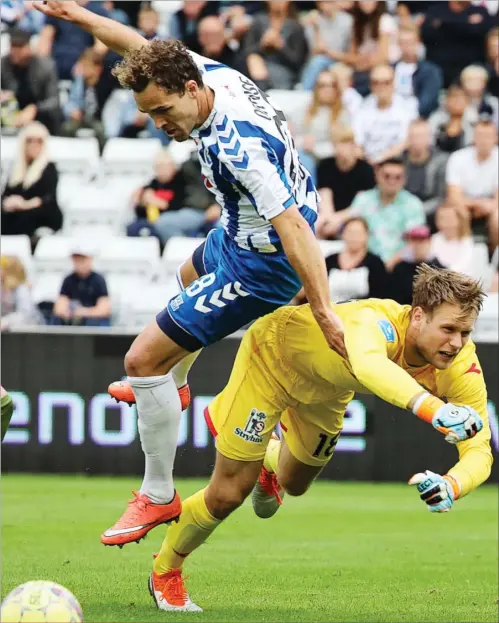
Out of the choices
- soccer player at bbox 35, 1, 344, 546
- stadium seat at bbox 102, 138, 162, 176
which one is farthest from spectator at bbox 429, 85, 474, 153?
soccer player at bbox 35, 1, 344, 546

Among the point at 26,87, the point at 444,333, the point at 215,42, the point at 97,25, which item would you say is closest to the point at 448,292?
the point at 444,333

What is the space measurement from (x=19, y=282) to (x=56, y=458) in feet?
6.79

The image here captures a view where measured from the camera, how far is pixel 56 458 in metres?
12.5

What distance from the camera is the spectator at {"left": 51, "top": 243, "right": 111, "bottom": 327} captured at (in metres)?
13.1

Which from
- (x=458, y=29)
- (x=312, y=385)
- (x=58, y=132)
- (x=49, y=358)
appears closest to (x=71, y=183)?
(x=58, y=132)

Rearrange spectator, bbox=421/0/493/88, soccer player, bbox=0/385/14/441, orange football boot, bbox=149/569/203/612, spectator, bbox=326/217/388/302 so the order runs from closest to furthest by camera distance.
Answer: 1. orange football boot, bbox=149/569/203/612
2. soccer player, bbox=0/385/14/441
3. spectator, bbox=326/217/388/302
4. spectator, bbox=421/0/493/88

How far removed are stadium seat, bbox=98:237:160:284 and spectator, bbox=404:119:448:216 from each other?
299cm

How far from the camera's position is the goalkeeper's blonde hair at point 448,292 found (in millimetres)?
5988

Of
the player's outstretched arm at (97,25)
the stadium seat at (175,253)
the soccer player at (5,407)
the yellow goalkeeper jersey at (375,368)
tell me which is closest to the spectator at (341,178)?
the stadium seat at (175,253)

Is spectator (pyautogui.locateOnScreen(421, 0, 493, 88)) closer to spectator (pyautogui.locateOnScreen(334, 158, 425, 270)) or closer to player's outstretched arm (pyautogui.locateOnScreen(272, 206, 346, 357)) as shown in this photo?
spectator (pyautogui.locateOnScreen(334, 158, 425, 270))

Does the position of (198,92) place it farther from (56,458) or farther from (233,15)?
(233,15)

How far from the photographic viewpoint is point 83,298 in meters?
13.4

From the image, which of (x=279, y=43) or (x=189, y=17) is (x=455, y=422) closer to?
(x=279, y=43)

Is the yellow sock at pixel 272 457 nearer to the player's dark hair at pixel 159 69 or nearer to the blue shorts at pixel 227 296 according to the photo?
the blue shorts at pixel 227 296
